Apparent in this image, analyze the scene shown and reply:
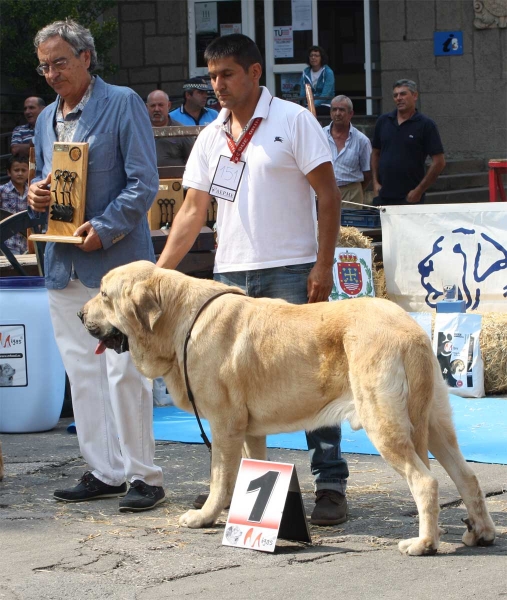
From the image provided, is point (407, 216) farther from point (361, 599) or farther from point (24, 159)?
point (361, 599)

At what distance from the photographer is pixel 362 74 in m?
18.3

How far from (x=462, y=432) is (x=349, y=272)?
3553mm

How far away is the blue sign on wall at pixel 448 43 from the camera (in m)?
16.8

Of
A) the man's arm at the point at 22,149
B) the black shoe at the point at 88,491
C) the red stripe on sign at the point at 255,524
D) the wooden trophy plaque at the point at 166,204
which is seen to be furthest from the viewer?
the man's arm at the point at 22,149

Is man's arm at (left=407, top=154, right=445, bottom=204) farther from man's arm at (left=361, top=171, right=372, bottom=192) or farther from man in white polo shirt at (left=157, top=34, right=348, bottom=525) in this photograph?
man in white polo shirt at (left=157, top=34, right=348, bottom=525)

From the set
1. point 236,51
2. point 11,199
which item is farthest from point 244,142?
point 11,199

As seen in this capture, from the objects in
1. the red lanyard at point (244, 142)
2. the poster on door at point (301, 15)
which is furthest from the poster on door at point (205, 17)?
the red lanyard at point (244, 142)

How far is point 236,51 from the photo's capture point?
5.11 metres

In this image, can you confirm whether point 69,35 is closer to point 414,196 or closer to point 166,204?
point 166,204

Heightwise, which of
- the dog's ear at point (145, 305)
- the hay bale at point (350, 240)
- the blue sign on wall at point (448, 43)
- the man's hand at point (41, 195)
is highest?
the blue sign on wall at point (448, 43)

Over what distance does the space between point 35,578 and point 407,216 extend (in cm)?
687

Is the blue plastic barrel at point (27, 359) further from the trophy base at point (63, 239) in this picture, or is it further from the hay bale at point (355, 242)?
the hay bale at point (355, 242)

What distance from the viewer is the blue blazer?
17.4 ft

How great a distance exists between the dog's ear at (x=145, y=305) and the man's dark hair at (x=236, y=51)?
3.95ft
